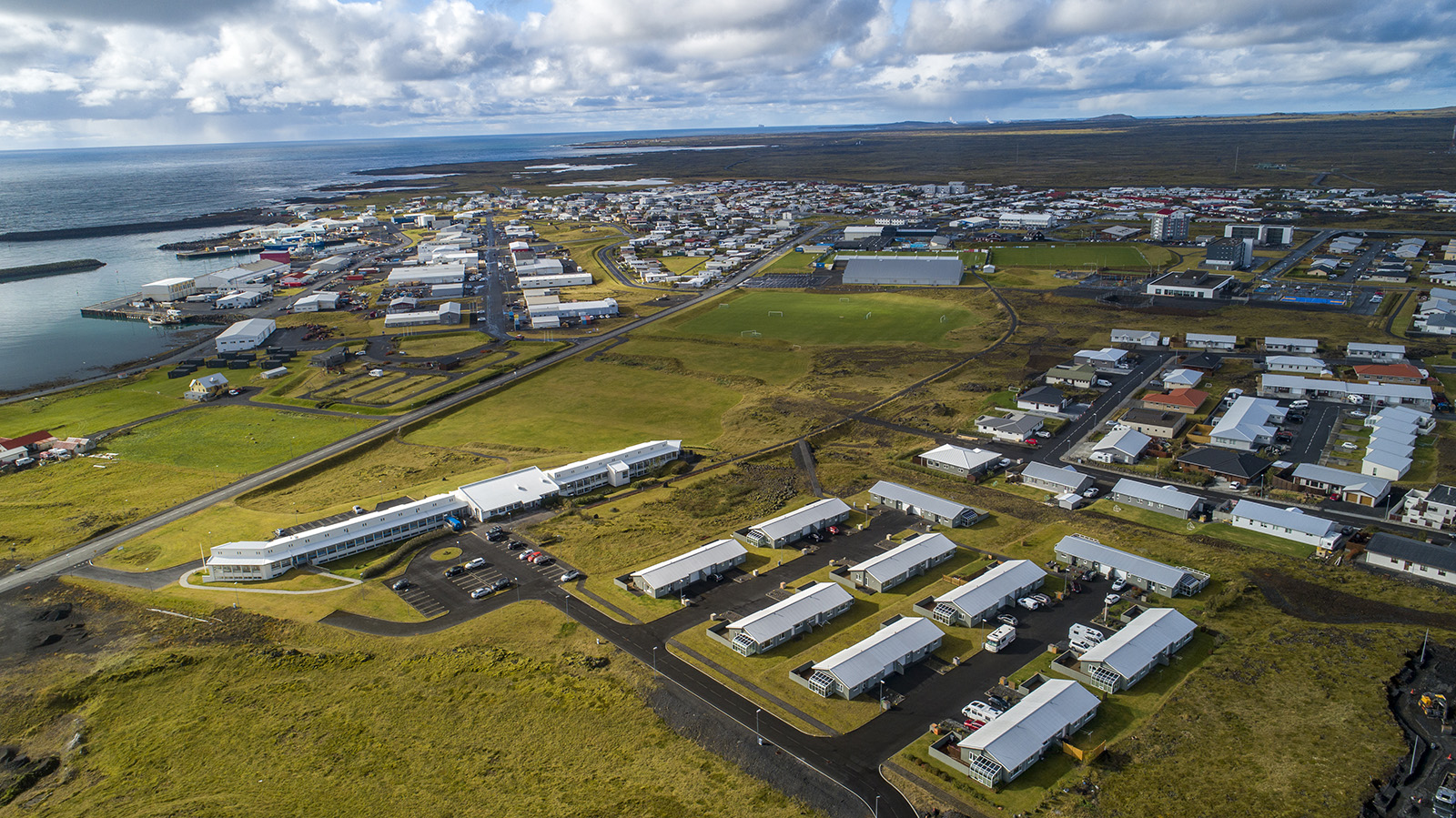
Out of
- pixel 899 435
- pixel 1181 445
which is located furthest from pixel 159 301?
pixel 1181 445

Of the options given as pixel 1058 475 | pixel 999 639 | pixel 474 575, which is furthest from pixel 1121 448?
pixel 474 575

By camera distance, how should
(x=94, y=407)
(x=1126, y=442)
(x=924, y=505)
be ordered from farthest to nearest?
(x=94, y=407), (x=1126, y=442), (x=924, y=505)

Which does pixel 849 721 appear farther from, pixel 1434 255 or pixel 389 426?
pixel 1434 255

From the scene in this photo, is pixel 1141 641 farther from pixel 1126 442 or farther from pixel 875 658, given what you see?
pixel 1126 442

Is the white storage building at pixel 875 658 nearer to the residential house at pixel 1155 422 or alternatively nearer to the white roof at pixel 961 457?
the white roof at pixel 961 457

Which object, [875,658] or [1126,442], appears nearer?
[875,658]
